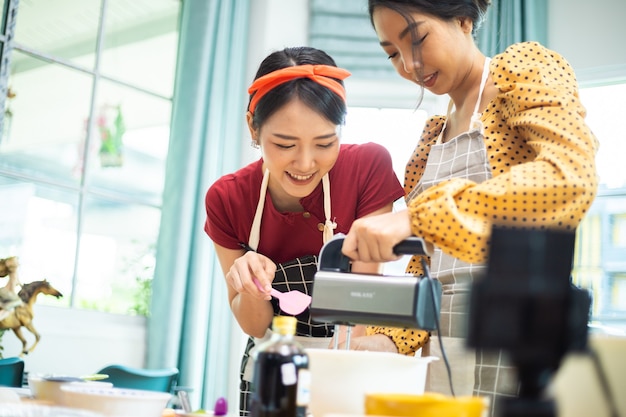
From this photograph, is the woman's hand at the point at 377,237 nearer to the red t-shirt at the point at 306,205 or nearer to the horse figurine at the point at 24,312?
the red t-shirt at the point at 306,205

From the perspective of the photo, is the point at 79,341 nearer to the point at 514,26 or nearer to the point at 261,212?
the point at 261,212

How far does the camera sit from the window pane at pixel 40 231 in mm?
2781

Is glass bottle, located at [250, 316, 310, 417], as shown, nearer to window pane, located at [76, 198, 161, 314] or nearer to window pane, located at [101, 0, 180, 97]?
window pane, located at [76, 198, 161, 314]

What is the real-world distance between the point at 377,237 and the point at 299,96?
0.53m

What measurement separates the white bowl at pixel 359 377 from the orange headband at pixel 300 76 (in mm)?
743

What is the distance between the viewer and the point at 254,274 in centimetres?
132

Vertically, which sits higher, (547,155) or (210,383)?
(547,155)

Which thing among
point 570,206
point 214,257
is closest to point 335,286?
point 570,206

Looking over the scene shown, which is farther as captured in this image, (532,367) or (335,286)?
(335,286)

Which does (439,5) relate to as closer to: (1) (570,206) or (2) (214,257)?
(1) (570,206)

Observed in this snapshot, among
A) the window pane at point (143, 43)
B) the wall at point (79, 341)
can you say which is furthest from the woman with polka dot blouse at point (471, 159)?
the window pane at point (143, 43)

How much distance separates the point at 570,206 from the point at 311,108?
601mm

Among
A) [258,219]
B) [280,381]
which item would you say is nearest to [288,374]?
[280,381]

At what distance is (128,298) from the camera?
127 inches
